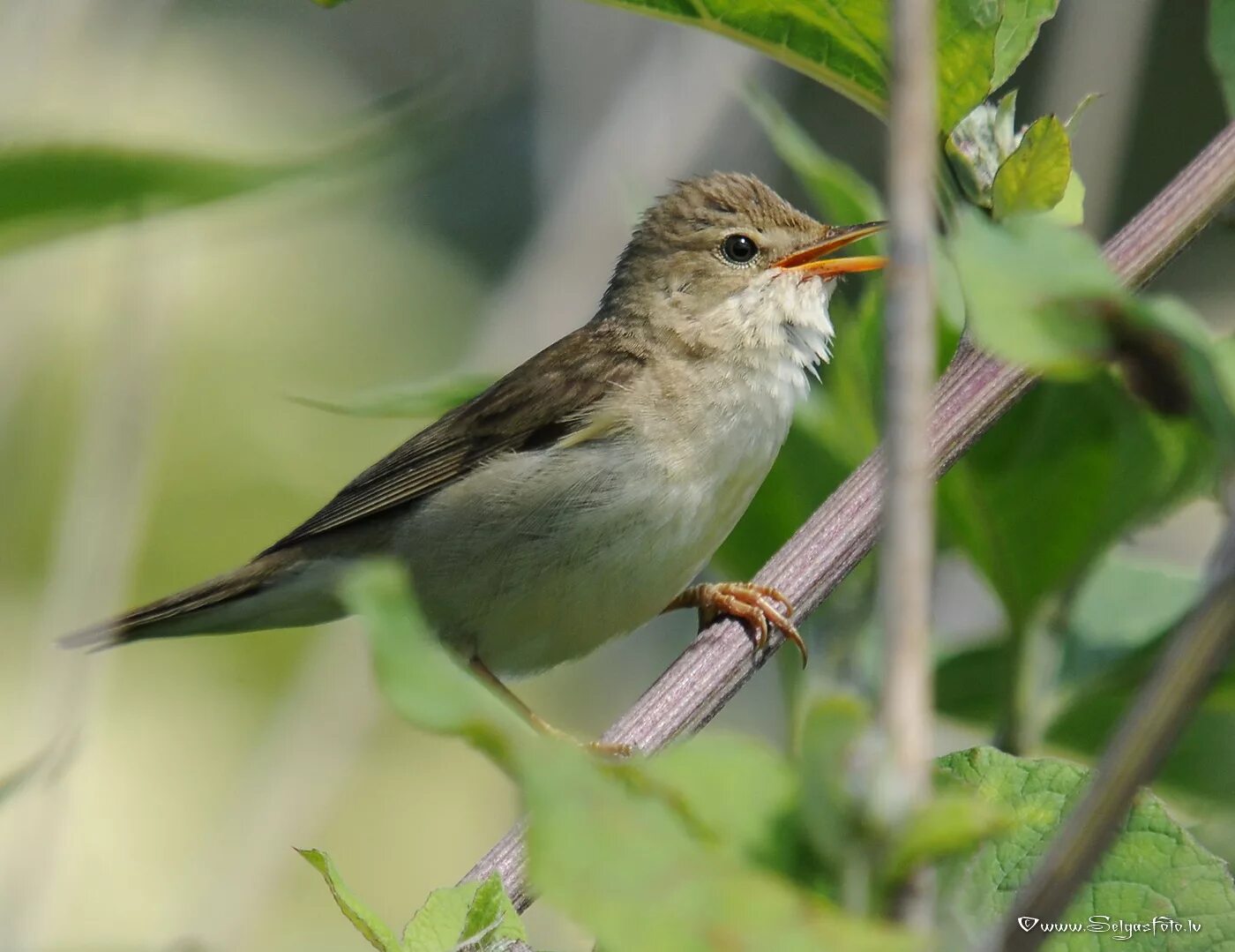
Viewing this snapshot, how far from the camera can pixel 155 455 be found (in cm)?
501

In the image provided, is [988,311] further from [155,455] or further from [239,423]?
[239,423]

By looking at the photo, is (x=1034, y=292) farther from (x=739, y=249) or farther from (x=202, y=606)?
(x=202, y=606)

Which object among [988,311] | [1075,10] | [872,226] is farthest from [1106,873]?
[1075,10]

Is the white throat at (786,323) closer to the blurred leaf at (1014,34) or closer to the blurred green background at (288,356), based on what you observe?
the blurred green background at (288,356)

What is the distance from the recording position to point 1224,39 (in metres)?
1.72

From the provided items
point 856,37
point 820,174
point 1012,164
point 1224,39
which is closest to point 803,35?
point 856,37

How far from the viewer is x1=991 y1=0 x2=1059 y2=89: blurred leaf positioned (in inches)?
63.7

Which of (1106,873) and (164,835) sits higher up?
(1106,873)

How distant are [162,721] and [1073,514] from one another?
345 cm

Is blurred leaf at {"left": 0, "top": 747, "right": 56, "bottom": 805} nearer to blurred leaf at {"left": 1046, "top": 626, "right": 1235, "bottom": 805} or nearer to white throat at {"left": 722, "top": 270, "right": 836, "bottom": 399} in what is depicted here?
blurred leaf at {"left": 1046, "top": 626, "right": 1235, "bottom": 805}

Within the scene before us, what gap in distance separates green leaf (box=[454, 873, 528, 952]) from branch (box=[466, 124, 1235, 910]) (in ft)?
0.54

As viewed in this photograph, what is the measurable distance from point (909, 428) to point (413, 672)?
29 cm

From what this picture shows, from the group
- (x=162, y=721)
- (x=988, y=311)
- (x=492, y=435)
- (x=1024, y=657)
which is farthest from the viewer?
(x=162, y=721)

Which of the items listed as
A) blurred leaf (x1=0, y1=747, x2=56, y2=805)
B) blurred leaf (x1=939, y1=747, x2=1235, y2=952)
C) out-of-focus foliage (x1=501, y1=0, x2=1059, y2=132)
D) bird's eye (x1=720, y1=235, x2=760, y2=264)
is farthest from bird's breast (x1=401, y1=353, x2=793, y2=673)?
blurred leaf (x1=0, y1=747, x2=56, y2=805)
